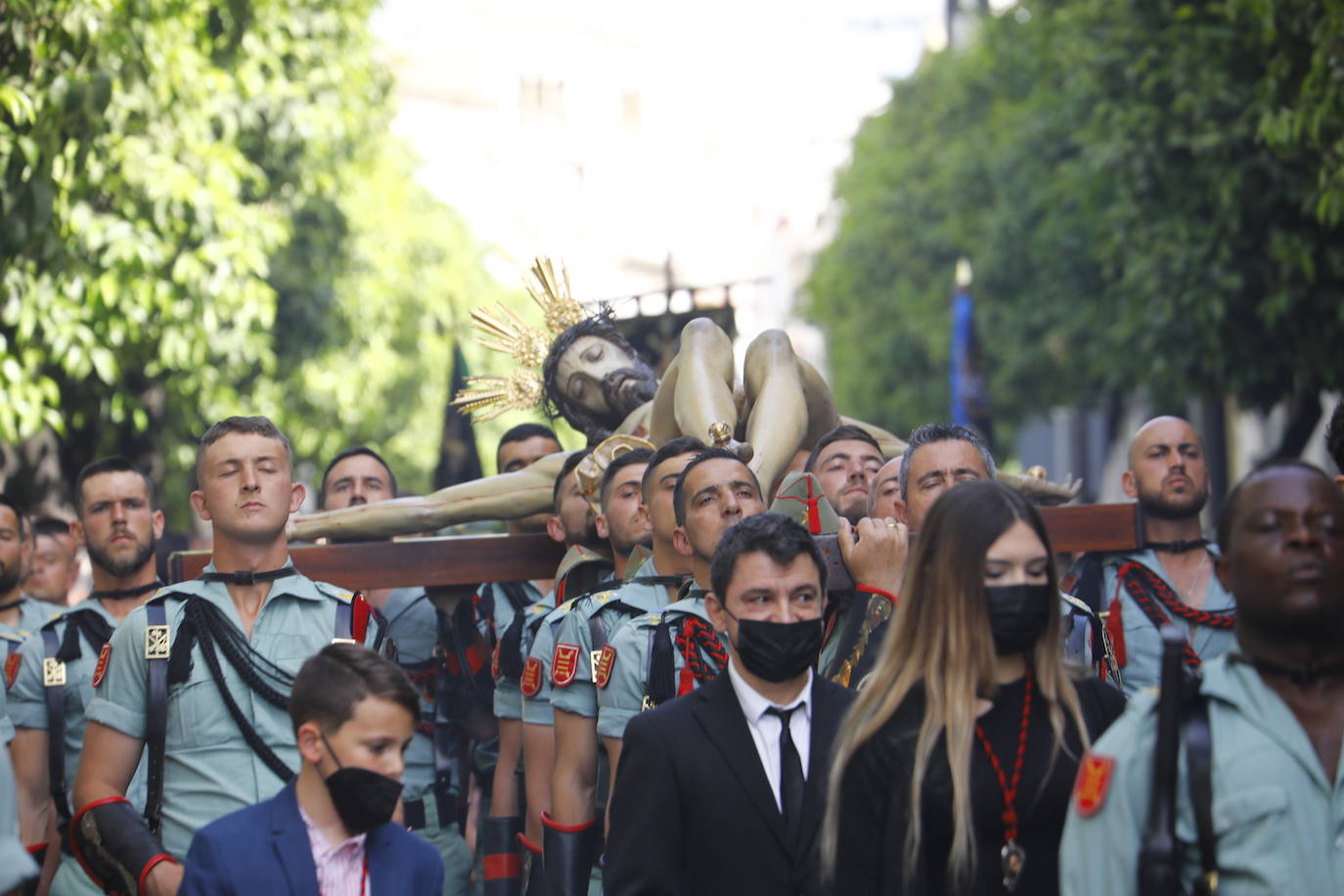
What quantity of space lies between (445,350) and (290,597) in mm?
25223

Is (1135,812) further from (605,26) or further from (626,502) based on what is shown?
(605,26)

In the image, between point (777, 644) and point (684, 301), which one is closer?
point (777, 644)

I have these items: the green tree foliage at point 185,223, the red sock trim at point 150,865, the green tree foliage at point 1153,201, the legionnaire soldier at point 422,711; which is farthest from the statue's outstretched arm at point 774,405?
the green tree foliage at point 1153,201

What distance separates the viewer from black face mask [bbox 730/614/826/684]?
4504 millimetres

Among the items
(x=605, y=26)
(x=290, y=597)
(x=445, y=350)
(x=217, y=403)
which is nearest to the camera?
(x=290, y=597)

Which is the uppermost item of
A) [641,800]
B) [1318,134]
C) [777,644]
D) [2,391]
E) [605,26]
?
[605,26]

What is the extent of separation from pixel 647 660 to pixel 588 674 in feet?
1.14

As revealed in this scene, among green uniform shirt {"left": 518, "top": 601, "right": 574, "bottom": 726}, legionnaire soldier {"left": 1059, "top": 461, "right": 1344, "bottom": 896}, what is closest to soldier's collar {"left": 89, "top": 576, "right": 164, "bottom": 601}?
green uniform shirt {"left": 518, "top": 601, "right": 574, "bottom": 726}

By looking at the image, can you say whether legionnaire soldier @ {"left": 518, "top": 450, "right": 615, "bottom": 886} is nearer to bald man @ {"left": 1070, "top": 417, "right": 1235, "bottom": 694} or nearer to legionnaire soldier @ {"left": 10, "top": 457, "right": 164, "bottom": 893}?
legionnaire soldier @ {"left": 10, "top": 457, "right": 164, "bottom": 893}

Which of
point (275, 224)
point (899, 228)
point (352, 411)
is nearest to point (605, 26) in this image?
point (899, 228)

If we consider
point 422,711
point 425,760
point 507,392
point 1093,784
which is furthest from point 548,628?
point 1093,784

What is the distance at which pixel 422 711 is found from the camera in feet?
24.3

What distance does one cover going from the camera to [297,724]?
4.46m

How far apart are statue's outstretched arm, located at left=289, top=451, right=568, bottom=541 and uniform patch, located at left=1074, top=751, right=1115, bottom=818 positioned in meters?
4.59
